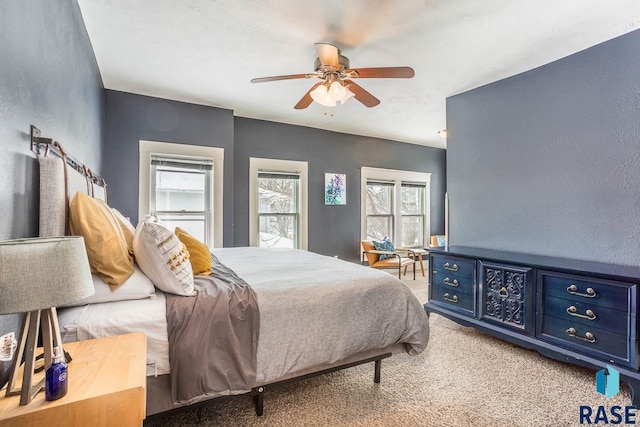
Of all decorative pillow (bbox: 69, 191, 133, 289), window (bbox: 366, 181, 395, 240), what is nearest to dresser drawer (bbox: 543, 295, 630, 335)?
decorative pillow (bbox: 69, 191, 133, 289)

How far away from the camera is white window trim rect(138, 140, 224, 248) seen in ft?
12.6

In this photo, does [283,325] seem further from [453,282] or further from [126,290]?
[453,282]

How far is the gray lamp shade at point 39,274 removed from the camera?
740 mm

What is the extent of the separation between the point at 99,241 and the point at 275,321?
93 centimetres

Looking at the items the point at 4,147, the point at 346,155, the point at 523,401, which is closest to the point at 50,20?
the point at 4,147

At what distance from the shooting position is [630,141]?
2377mm

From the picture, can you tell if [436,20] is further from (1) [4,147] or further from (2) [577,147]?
(1) [4,147]

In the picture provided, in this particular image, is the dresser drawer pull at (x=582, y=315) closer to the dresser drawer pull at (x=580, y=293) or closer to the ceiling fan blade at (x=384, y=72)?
the dresser drawer pull at (x=580, y=293)

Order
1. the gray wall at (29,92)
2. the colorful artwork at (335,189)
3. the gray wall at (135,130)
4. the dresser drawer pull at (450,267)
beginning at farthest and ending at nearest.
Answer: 1. the colorful artwork at (335,189)
2. the gray wall at (135,130)
3. the dresser drawer pull at (450,267)
4. the gray wall at (29,92)

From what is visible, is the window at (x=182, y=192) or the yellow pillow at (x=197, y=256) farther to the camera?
the window at (x=182, y=192)

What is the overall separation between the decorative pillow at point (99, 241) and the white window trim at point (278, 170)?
126 inches

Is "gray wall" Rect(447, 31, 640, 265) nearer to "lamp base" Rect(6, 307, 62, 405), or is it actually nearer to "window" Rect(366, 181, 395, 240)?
"window" Rect(366, 181, 395, 240)

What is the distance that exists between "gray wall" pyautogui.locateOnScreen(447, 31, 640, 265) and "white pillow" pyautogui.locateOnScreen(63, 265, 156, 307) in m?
3.22

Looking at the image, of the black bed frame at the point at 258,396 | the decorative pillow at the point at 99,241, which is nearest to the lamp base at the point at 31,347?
the decorative pillow at the point at 99,241
